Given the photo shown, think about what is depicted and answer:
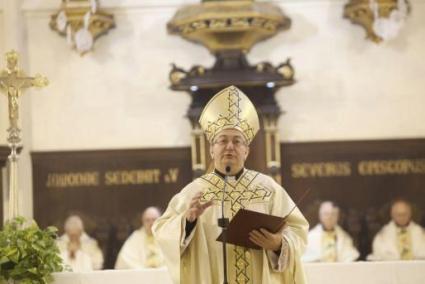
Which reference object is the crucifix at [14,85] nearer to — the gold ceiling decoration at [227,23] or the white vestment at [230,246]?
the white vestment at [230,246]

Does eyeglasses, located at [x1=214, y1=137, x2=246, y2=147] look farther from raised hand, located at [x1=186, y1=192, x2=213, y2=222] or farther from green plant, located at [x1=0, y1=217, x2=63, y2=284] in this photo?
green plant, located at [x1=0, y1=217, x2=63, y2=284]

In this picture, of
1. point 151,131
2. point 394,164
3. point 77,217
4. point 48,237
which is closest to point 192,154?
point 151,131

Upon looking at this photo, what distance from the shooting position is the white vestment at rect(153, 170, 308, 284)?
622cm

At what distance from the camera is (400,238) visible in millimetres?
12734

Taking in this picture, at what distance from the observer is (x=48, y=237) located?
7531mm

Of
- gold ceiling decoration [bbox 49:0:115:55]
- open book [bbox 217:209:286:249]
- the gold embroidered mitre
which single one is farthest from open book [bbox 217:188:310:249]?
gold ceiling decoration [bbox 49:0:115:55]

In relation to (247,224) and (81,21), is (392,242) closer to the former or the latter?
(81,21)

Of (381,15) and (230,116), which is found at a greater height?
(381,15)

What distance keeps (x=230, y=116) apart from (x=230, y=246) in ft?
2.71

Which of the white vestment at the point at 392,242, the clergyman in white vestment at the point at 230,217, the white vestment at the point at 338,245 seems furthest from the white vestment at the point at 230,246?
the white vestment at the point at 392,242

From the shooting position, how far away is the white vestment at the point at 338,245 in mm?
12570

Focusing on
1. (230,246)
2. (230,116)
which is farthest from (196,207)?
(230,116)

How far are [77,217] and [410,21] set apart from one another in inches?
196

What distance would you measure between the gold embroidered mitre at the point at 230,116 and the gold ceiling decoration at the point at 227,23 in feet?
18.4
